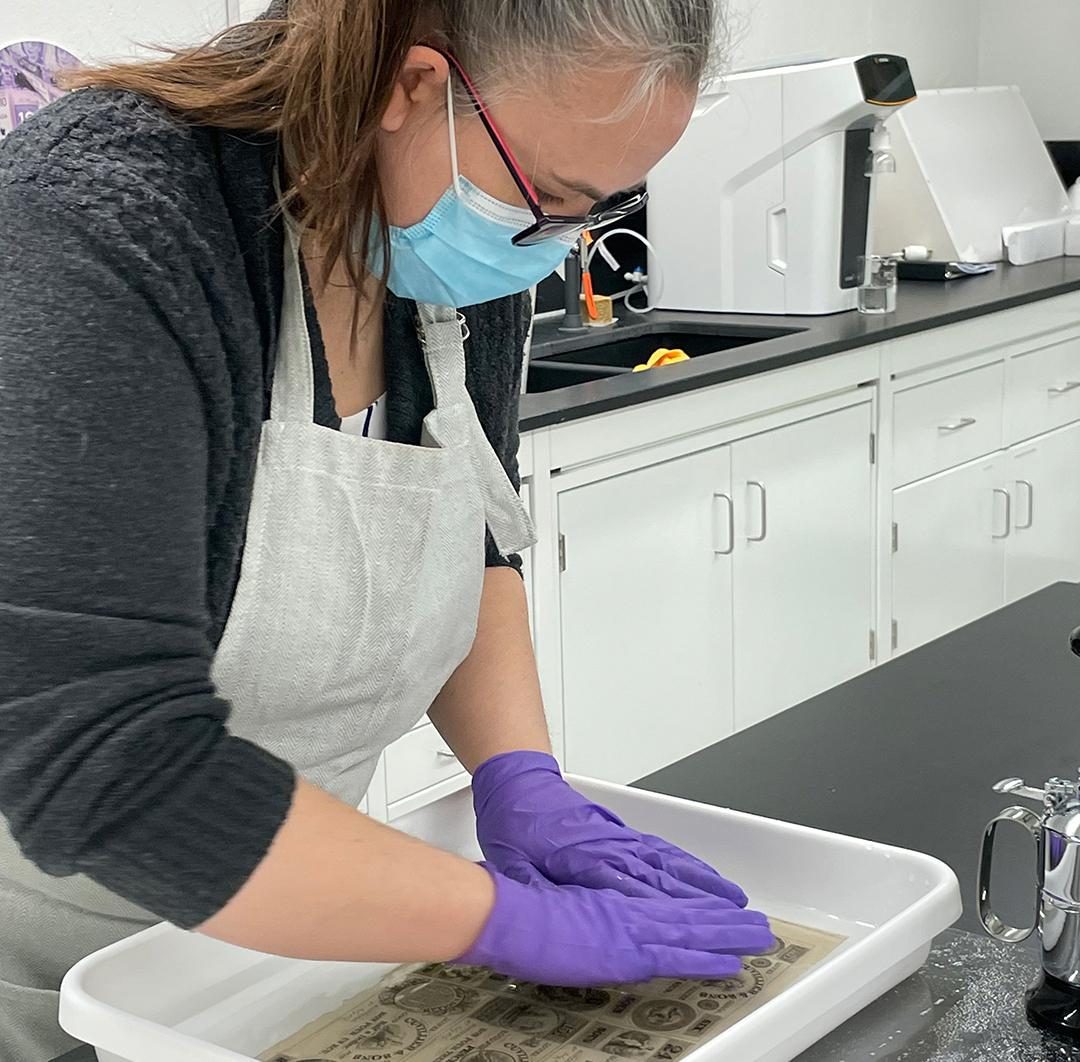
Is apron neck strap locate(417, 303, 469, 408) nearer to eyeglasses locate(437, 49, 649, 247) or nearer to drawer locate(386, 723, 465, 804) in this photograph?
eyeglasses locate(437, 49, 649, 247)

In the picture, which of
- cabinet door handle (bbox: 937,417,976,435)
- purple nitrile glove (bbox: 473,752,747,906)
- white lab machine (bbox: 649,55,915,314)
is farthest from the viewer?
cabinet door handle (bbox: 937,417,976,435)

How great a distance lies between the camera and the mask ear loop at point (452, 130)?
36.5 inches

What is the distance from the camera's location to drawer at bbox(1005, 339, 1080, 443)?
11.0 feet

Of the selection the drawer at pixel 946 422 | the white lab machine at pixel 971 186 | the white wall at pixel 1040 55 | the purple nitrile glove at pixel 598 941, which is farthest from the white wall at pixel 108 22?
the white wall at pixel 1040 55

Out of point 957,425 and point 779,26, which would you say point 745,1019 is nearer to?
point 957,425

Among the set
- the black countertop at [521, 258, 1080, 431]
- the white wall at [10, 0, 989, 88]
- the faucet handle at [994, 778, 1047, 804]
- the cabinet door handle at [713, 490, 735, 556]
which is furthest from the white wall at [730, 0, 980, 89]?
the faucet handle at [994, 778, 1047, 804]

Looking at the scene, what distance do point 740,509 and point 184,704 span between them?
1.94m

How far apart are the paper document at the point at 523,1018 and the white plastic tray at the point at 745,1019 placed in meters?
0.03

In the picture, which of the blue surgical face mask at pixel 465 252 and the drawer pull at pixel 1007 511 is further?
the drawer pull at pixel 1007 511

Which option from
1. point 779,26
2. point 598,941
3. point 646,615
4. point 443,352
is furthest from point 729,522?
point 598,941

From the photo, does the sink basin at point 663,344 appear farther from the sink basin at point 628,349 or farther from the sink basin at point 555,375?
the sink basin at point 555,375

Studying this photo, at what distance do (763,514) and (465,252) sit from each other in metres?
1.76

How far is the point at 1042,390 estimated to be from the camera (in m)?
3.45

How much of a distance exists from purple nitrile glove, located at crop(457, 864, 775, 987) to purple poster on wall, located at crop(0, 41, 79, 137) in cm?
156
